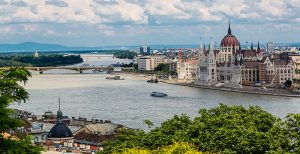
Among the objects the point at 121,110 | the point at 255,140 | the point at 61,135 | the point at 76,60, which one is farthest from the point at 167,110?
the point at 76,60

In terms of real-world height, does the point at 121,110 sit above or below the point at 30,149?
below

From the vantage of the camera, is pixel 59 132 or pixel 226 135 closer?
pixel 226 135

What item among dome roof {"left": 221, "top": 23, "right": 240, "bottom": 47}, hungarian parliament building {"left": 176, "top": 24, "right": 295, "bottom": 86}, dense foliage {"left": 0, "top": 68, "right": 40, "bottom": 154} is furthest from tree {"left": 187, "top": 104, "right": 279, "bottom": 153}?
dome roof {"left": 221, "top": 23, "right": 240, "bottom": 47}

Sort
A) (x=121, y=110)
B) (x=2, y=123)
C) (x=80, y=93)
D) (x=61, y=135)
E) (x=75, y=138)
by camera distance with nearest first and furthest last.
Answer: (x=2, y=123) < (x=61, y=135) < (x=75, y=138) < (x=121, y=110) < (x=80, y=93)

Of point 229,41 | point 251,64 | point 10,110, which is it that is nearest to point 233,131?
point 10,110

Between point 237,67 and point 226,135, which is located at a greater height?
point 226,135

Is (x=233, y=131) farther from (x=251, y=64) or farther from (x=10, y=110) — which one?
(x=251, y=64)

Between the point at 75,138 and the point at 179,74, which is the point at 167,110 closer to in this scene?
the point at 75,138

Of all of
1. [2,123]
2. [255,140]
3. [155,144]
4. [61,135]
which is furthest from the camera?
[61,135]
